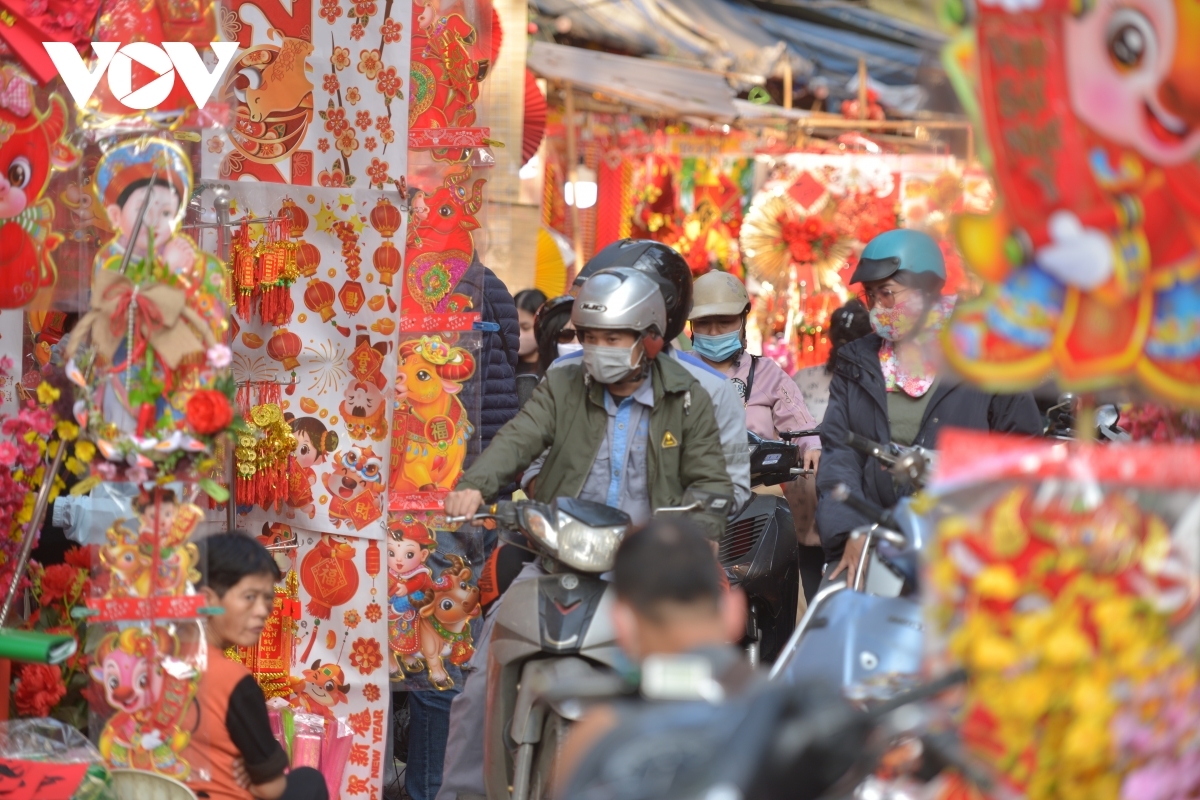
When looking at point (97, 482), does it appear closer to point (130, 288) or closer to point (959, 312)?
point (130, 288)

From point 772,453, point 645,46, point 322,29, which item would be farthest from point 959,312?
point 645,46

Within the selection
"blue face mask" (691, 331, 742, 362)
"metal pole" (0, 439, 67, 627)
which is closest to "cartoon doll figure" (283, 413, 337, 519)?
"metal pole" (0, 439, 67, 627)

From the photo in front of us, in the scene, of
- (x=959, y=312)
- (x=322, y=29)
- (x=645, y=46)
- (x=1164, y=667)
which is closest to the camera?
(x=1164, y=667)

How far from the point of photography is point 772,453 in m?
5.59

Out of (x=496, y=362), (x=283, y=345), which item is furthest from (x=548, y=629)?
(x=496, y=362)

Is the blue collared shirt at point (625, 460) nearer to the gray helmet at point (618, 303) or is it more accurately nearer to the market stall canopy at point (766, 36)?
the gray helmet at point (618, 303)

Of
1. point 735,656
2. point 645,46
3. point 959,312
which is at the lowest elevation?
point 735,656

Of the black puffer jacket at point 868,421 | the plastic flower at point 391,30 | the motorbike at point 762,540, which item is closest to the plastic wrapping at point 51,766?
the black puffer jacket at point 868,421

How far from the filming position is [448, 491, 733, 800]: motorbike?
410cm

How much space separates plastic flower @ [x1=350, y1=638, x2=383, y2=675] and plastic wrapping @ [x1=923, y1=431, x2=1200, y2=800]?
10.9 feet

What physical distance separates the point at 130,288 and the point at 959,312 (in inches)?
82.4

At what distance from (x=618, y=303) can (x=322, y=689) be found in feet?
6.83

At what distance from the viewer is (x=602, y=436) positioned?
15.4ft

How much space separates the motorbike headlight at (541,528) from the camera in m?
4.17
